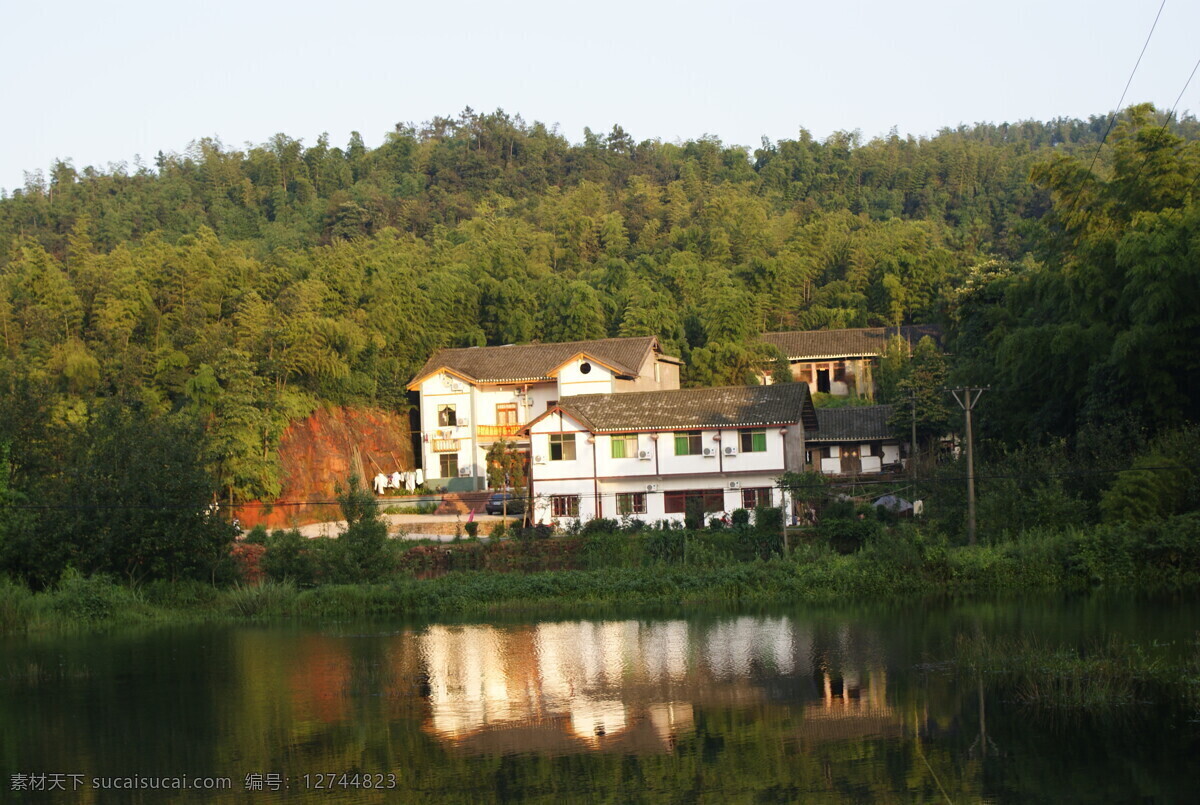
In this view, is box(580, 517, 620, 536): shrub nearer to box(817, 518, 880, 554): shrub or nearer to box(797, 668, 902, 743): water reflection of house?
box(817, 518, 880, 554): shrub

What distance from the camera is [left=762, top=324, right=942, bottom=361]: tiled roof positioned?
160 feet

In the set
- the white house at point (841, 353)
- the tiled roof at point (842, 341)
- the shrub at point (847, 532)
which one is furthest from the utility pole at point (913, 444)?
the tiled roof at point (842, 341)

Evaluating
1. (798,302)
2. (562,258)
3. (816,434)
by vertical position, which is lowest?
(816,434)

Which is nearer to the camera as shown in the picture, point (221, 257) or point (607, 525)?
point (607, 525)

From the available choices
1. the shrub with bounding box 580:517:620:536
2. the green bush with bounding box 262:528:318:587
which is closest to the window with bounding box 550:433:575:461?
the shrub with bounding box 580:517:620:536

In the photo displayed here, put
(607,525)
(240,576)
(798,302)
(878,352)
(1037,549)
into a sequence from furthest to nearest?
(798,302) < (878,352) < (607,525) < (240,576) < (1037,549)

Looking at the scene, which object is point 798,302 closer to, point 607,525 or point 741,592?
point 607,525

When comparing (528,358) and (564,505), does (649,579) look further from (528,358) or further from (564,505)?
(528,358)

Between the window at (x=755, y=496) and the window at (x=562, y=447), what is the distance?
18.1ft

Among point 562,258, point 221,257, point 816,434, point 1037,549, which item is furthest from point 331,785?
point 562,258

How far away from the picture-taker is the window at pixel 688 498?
3447cm

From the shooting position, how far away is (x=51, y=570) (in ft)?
84.0

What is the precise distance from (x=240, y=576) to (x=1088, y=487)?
64.6 ft

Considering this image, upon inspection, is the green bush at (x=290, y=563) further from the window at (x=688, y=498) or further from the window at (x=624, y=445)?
the window at (x=688, y=498)
